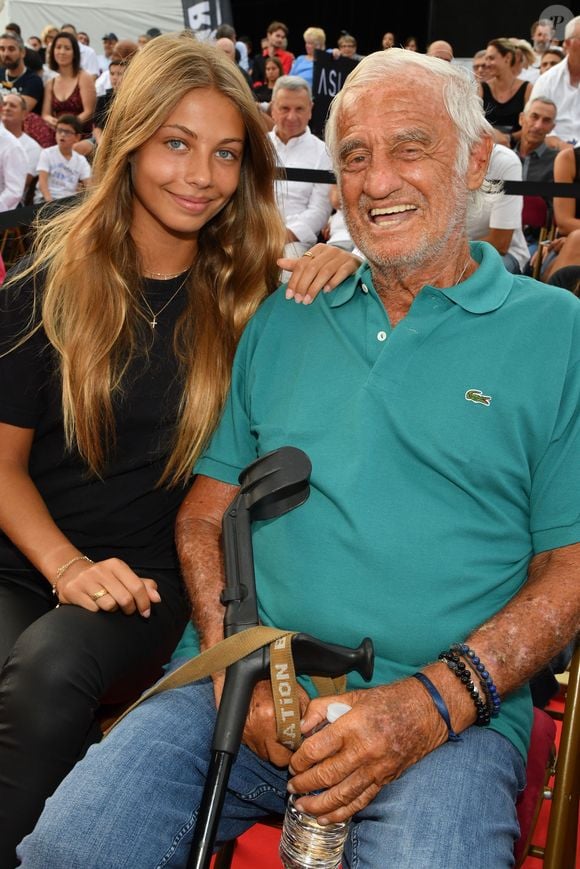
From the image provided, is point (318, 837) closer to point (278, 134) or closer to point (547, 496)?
point (547, 496)

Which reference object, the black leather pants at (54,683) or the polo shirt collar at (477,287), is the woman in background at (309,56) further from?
the black leather pants at (54,683)

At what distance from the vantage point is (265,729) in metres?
1.56

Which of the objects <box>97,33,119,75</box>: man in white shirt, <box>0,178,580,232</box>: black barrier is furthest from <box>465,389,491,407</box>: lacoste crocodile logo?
<box>97,33,119,75</box>: man in white shirt

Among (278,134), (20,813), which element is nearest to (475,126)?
(20,813)

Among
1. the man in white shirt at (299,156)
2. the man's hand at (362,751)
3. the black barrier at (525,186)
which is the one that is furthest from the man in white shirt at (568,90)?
the man's hand at (362,751)

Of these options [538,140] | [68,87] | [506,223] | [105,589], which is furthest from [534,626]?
[68,87]

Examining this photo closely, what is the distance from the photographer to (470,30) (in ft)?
57.4

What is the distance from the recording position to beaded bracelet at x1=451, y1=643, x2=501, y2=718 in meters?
1.52

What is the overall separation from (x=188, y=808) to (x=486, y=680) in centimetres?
54

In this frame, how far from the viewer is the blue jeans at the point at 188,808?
1.39 m

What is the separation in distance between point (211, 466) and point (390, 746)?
2.50 feet

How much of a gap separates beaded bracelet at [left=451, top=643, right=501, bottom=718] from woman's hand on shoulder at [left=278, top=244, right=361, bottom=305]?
83cm

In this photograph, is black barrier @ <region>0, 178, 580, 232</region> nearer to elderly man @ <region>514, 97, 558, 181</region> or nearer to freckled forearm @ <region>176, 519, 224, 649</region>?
freckled forearm @ <region>176, 519, 224, 649</region>

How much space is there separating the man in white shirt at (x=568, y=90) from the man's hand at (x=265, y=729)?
6398 mm
